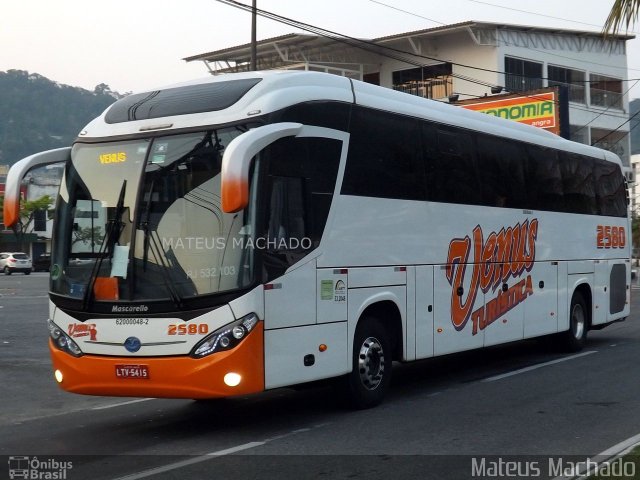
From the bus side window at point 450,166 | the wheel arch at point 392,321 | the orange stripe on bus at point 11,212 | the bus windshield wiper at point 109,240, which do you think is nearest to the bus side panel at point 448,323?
the wheel arch at point 392,321

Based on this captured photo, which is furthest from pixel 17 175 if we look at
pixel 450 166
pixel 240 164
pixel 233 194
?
pixel 450 166

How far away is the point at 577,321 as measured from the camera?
16.7 metres

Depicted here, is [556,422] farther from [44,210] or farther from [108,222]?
[44,210]

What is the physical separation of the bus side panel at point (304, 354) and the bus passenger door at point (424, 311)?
1773 millimetres

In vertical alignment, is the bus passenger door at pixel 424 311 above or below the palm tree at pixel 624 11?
below

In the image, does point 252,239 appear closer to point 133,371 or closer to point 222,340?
point 222,340

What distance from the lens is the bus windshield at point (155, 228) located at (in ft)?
29.4

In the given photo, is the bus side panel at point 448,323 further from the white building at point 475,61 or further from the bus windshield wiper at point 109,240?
the white building at point 475,61

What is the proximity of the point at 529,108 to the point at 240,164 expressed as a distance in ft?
99.1

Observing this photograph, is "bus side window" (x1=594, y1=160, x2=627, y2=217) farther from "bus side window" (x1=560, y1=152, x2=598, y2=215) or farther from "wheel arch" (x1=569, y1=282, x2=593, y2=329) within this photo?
"wheel arch" (x1=569, y1=282, x2=593, y2=329)

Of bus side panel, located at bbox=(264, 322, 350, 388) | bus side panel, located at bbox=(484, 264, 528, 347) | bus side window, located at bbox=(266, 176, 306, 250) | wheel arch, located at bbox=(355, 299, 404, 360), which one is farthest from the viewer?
bus side panel, located at bbox=(484, 264, 528, 347)

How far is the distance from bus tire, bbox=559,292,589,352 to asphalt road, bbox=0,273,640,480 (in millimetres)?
1585

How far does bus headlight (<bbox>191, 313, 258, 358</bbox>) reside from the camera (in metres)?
8.81

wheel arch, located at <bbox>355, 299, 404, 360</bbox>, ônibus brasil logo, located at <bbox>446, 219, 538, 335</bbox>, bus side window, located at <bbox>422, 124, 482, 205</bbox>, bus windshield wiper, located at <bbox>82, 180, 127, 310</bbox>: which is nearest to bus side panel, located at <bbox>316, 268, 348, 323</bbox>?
wheel arch, located at <bbox>355, 299, 404, 360</bbox>
